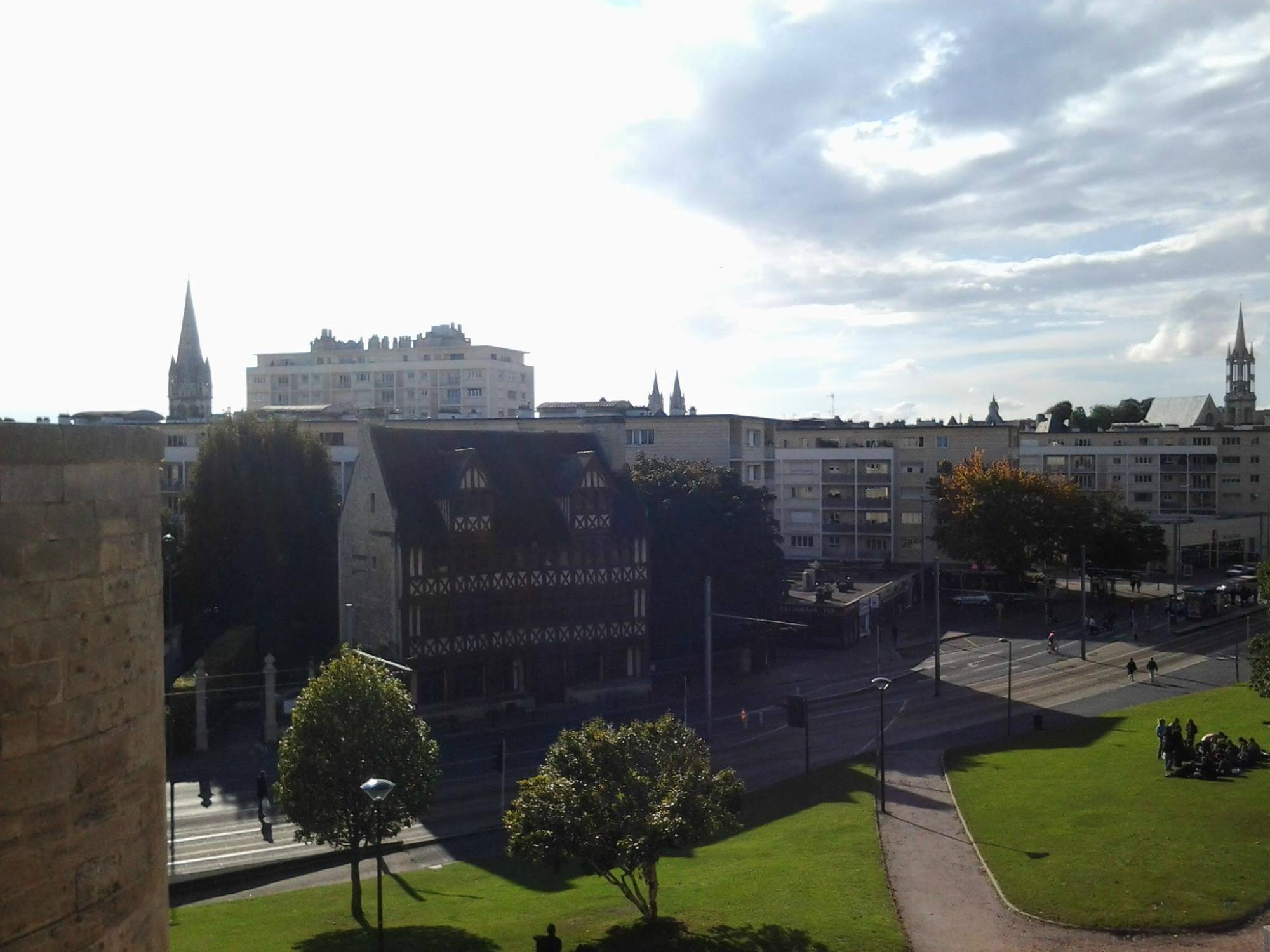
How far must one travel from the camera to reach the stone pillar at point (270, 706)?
3912 centimetres

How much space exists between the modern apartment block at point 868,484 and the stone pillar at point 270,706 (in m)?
52.3

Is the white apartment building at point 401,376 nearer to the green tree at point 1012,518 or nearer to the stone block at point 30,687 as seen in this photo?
the green tree at point 1012,518

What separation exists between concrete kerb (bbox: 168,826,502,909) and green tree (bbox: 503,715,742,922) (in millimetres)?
8562

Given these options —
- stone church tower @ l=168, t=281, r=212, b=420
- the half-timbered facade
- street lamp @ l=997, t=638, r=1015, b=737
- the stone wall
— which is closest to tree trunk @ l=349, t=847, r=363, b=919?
the stone wall

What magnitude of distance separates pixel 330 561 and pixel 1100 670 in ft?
119

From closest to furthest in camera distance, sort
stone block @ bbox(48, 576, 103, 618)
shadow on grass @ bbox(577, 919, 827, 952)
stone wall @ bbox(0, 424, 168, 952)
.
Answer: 1. stone wall @ bbox(0, 424, 168, 952)
2. stone block @ bbox(48, 576, 103, 618)
3. shadow on grass @ bbox(577, 919, 827, 952)

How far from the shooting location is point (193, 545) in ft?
168

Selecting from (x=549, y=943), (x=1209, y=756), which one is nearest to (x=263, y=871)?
(x=549, y=943)

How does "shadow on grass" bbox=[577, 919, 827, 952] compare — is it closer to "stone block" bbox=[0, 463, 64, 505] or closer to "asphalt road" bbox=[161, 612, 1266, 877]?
"asphalt road" bbox=[161, 612, 1266, 877]

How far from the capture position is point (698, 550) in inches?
2044

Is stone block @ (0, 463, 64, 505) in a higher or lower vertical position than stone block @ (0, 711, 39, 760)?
higher

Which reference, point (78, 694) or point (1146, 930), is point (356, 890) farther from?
point (78, 694)

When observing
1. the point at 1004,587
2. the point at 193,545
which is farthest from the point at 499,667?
the point at 1004,587

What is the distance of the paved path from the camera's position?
65.6 feet
